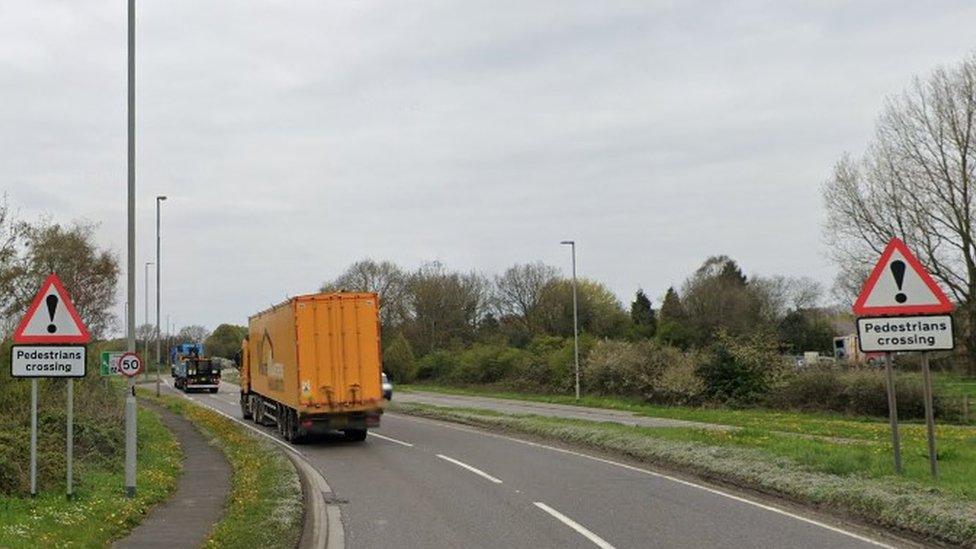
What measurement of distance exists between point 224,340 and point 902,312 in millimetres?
118715

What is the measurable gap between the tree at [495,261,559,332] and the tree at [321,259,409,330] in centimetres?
Answer: 934

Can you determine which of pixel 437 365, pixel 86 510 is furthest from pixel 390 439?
pixel 437 365

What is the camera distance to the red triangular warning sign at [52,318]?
12.3 m

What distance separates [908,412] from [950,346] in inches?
1125

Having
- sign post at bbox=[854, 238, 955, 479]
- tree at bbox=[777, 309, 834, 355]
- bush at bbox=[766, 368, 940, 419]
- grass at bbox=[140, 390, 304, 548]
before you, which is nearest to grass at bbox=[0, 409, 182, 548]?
grass at bbox=[140, 390, 304, 548]

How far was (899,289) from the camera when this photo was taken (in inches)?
488

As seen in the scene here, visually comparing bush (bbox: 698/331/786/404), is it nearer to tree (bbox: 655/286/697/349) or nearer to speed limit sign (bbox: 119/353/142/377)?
tree (bbox: 655/286/697/349)

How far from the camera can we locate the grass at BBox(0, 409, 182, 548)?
381 inches

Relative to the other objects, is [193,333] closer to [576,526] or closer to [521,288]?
[521,288]

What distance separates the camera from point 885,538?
9.86 metres

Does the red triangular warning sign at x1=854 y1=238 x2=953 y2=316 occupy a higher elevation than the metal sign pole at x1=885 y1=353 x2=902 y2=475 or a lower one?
higher

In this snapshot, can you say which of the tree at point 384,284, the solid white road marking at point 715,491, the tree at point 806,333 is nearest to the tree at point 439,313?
the tree at point 384,284

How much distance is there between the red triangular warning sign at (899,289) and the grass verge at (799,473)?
225 centimetres

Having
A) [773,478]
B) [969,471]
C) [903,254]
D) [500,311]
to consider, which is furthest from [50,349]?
[500,311]
